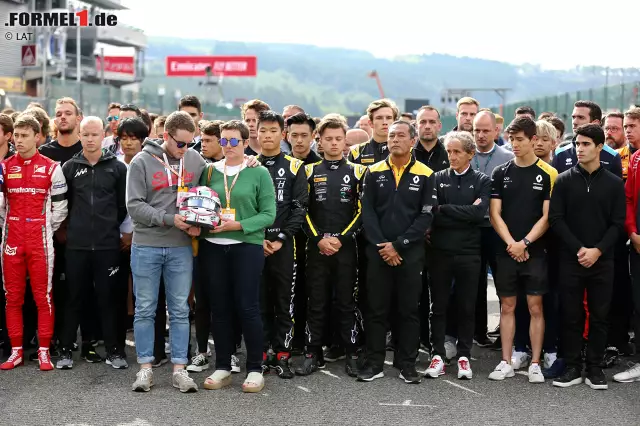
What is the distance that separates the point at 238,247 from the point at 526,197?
2.48 metres

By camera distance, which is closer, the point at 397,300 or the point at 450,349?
the point at 397,300

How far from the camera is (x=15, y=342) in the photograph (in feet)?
24.4

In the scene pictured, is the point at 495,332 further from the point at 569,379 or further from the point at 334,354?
the point at 334,354

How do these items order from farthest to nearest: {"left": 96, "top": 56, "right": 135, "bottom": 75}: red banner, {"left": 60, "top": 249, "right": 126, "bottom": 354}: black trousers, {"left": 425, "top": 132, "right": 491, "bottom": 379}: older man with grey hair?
{"left": 96, "top": 56, "right": 135, "bottom": 75}: red banner
{"left": 60, "top": 249, "right": 126, "bottom": 354}: black trousers
{"left": 425, "top": 132, "right": 491, "bottom": 379}: older man with grey hair

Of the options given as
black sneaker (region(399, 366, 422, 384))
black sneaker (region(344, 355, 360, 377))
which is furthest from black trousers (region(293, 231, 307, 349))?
black sneaker (region(399, 366, 422, 384))

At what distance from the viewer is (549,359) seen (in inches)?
293

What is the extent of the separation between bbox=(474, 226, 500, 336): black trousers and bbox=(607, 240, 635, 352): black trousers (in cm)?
112

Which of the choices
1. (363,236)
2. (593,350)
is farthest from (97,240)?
(593,350)

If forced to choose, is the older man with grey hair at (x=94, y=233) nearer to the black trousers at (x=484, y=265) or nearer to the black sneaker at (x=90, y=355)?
the black sneaker at (x=90, y=355)

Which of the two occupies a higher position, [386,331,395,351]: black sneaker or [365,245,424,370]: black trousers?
[365,245,424,370]: black trousers

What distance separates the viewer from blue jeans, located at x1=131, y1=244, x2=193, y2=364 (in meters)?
6.73

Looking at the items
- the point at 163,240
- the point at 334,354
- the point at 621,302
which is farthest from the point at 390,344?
the point at 163,240

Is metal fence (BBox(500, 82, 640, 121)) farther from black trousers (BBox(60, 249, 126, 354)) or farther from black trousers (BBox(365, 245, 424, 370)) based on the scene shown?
black trousers (BBox(60, 249, 126, 354))

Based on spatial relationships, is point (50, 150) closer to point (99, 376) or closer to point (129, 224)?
point (129, 224)
